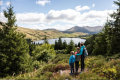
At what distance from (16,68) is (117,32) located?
18.6m

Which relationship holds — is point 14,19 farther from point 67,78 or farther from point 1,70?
point 67,78

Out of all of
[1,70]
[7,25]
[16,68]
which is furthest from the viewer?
[7,25]

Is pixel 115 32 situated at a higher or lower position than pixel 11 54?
higher

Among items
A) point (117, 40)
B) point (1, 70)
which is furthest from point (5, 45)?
point (117, 40)

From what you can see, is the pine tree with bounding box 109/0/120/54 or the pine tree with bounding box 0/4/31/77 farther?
the pine tree with bounding box 109/0/120/54

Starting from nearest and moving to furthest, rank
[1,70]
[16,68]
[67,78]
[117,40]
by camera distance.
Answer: [67,78]
[1,70]
[16,68]
[117,40]

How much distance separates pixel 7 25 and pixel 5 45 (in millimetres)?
3567

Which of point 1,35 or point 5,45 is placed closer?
point 5,45

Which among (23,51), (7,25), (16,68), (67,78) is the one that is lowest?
(16,68)

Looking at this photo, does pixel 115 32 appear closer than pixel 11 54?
No

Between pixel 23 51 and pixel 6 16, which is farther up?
pixel 6 16

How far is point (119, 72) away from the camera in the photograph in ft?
16.7

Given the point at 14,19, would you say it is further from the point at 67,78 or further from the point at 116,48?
the point at 116,48

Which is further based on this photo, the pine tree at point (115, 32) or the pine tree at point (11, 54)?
the pine tree at point (115, 32)
